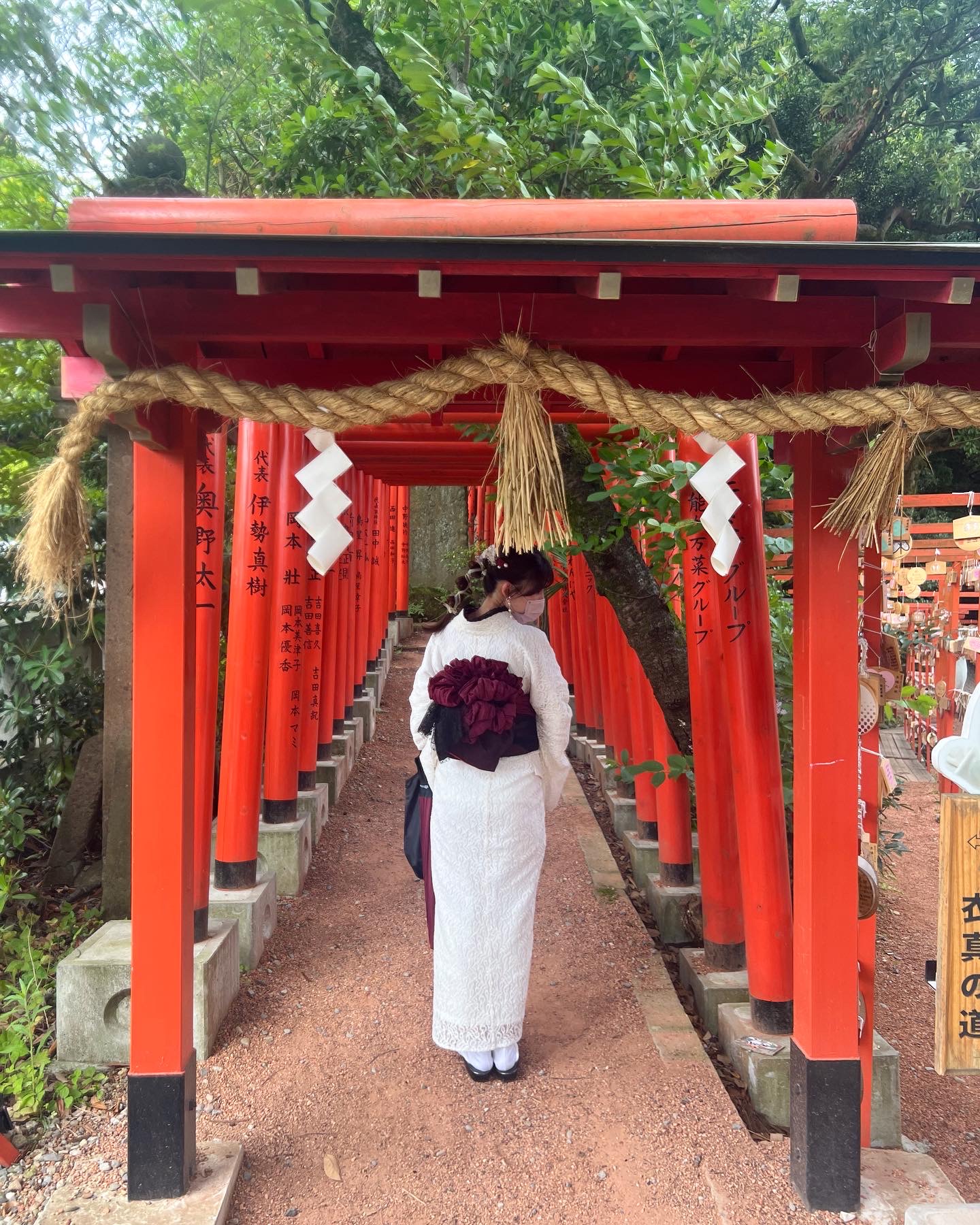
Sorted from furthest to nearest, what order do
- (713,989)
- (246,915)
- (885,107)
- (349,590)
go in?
(885,107) → (349,590) → (246,915) → (713,989)

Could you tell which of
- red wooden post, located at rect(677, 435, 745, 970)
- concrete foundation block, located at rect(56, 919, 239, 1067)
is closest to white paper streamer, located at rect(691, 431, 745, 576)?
red wooden post, located at rect(677, 435, 745, 970)

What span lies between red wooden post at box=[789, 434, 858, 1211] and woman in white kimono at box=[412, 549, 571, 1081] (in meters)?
0.99

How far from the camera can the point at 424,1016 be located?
3838 millimetres

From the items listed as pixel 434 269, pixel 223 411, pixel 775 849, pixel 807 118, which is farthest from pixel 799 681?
pixel 807 118

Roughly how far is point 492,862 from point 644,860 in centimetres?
252

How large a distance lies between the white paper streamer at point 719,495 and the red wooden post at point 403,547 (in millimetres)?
10272

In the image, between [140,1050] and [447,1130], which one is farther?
[447,1130]

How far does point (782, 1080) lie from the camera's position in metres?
3.13

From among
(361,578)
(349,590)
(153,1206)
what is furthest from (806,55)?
(153,1206)

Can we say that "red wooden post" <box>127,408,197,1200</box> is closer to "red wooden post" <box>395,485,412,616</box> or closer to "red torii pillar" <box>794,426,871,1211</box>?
"red torii pillar" <box>794,426,871,1211</box>

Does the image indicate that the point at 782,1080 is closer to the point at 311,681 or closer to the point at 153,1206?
the point at 153,1206

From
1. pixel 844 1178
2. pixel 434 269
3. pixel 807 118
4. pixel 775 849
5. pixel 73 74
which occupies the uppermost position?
pixel 807 118

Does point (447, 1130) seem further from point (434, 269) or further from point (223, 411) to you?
point (434, 269)

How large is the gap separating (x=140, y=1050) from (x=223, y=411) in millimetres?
1894
